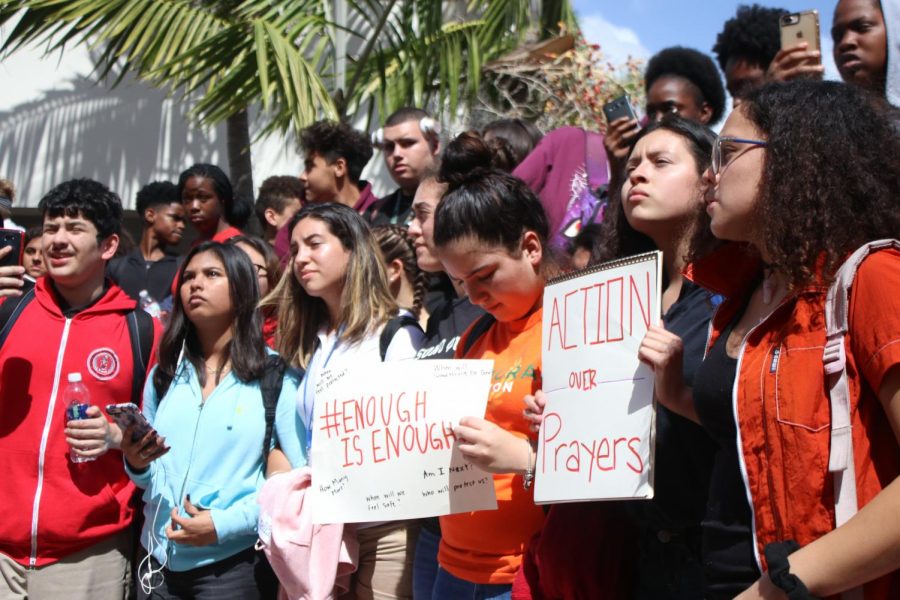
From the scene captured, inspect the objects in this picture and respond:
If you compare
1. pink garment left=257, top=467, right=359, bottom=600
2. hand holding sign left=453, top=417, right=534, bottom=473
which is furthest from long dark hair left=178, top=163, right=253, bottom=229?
hand holding sign left=453, top=417, right=534, bottom=473

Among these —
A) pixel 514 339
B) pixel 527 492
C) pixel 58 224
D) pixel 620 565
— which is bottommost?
pixel 620 565

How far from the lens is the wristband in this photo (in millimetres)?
1771

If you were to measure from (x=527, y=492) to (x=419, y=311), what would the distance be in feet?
5.63

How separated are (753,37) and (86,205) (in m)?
3.45

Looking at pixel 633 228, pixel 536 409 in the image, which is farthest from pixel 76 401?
pixel 633 228

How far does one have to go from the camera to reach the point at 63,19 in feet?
26.8

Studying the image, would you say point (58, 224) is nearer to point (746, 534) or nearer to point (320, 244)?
point (320, 244)

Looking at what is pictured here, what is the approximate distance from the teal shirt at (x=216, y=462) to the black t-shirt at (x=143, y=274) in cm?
288

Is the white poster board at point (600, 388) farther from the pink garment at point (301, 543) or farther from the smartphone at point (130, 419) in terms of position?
the smartphone at point (130, 419)

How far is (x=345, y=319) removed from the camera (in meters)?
4.01

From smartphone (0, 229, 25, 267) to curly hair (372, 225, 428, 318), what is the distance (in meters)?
1.54

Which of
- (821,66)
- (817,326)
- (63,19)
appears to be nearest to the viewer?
(817,326)

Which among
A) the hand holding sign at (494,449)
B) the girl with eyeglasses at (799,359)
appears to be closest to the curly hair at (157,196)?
the hand holding sign at (494,449)

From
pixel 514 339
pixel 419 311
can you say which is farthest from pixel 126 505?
pixel 514 339
